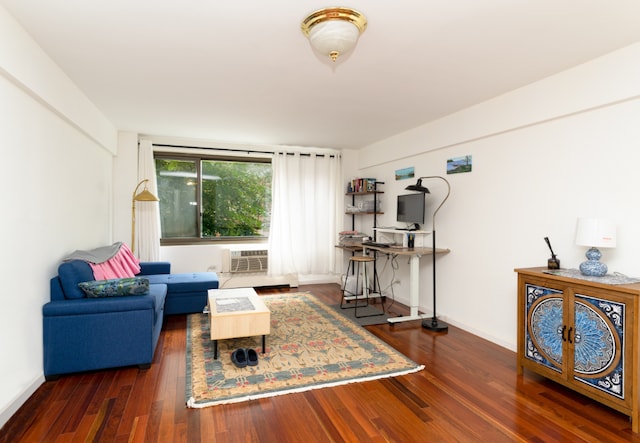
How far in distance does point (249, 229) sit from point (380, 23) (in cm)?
438

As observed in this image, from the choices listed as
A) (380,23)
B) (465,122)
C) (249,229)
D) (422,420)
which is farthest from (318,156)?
(422,420)

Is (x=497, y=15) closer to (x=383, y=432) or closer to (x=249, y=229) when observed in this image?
(x=383, y=432)

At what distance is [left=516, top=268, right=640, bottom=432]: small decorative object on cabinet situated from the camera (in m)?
2.09

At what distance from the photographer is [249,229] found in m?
5.98

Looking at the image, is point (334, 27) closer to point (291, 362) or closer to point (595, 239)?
point (595, 239)

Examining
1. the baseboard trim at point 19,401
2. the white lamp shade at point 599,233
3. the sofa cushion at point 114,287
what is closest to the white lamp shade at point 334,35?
the white lamp shade at point 599,233

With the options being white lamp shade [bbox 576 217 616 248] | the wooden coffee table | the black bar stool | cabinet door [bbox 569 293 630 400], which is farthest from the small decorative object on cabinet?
the wooden coffee table

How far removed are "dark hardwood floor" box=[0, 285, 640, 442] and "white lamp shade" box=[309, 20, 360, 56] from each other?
2289 millimetres

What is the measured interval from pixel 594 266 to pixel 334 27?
7.70 ft

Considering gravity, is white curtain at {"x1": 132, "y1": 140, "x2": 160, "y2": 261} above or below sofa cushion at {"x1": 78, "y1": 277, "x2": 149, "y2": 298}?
above

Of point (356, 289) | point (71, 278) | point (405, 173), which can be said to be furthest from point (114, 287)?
point (405, 173)

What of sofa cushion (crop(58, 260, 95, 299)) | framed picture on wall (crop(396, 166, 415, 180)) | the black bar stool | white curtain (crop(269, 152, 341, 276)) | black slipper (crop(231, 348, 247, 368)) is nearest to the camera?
sofa cushion (crop(58, 260, 95, 299))

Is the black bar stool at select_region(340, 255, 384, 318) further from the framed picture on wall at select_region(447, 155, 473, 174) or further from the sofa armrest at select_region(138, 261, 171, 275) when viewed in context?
the sofa armrest at select_region(138, 261, 171, 275)

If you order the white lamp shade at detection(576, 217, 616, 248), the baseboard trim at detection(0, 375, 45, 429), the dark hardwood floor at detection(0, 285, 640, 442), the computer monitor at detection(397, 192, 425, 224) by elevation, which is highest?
the computer monitor at detection(397, 192, 425, 224)
